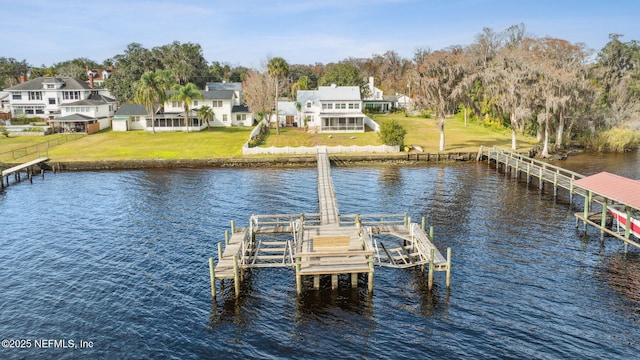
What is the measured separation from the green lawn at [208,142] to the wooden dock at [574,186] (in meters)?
6.47

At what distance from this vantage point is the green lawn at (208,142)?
206 feet

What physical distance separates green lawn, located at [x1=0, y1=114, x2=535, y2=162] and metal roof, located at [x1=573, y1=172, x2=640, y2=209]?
101ft

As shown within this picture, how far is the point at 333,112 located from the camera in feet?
274

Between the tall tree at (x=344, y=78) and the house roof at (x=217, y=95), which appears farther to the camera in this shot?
the tall tree at (x=344, y=78)

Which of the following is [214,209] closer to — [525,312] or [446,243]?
[446,243]

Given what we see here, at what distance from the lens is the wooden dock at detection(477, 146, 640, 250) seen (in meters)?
30.9

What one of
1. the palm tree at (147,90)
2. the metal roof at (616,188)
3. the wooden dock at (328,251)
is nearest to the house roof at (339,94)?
the palm tree at (147,90)

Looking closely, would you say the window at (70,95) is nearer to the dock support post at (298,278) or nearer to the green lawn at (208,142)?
the green lawn at (208,142)

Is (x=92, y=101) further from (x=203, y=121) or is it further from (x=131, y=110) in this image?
(x=203, y=121)

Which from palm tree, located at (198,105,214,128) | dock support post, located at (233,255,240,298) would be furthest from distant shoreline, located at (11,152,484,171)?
dock support post, located at (233,255,240,298)

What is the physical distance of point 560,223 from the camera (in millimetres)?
36500

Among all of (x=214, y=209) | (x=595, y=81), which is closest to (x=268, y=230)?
(x=214, y=209)

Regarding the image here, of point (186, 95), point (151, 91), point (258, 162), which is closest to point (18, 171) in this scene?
point (151, 91)

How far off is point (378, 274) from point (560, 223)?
57.4 feet
